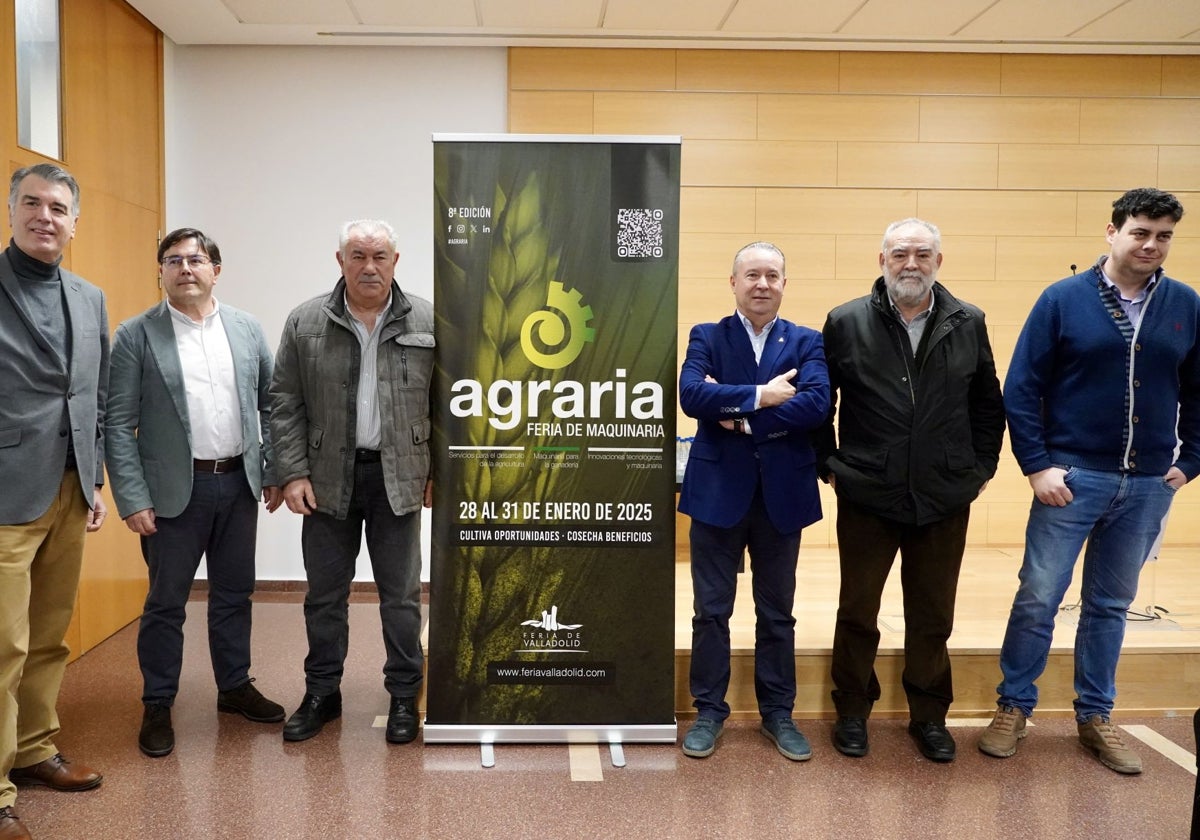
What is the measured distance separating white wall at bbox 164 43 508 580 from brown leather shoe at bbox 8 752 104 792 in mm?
2478

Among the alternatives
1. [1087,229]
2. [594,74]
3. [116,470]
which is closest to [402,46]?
[594,74]

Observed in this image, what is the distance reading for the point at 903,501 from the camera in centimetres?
293

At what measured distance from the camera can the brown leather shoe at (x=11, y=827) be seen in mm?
2416

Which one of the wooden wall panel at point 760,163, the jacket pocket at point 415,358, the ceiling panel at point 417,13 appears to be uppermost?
the ceiling panel at point 417,13

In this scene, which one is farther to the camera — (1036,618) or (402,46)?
(402,46)

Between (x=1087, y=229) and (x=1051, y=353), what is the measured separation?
9.63ft

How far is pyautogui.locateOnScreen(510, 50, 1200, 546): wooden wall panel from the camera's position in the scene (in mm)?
5207

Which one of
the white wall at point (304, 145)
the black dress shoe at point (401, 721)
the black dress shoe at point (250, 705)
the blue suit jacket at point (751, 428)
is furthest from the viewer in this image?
the white wall at point (304, 145)

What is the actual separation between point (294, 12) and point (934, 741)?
4502mm

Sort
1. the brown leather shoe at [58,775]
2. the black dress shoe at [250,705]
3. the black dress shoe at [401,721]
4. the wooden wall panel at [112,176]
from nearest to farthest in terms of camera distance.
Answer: the brown leather shoe at [58,775], the black dress shoe at [401,721], the black dress shoe at [250,705], the wooden wall panel at [112,176]

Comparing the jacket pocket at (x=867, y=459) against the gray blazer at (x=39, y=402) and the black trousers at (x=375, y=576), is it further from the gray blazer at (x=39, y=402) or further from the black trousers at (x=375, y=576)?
the gray blazer at (x=39, y=402)

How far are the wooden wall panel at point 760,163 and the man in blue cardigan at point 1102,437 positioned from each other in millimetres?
2475


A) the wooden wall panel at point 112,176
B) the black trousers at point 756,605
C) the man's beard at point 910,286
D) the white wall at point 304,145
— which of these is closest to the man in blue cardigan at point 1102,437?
the man's beard at point 910,286

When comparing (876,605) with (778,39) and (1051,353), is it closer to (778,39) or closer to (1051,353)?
(1051,353)
